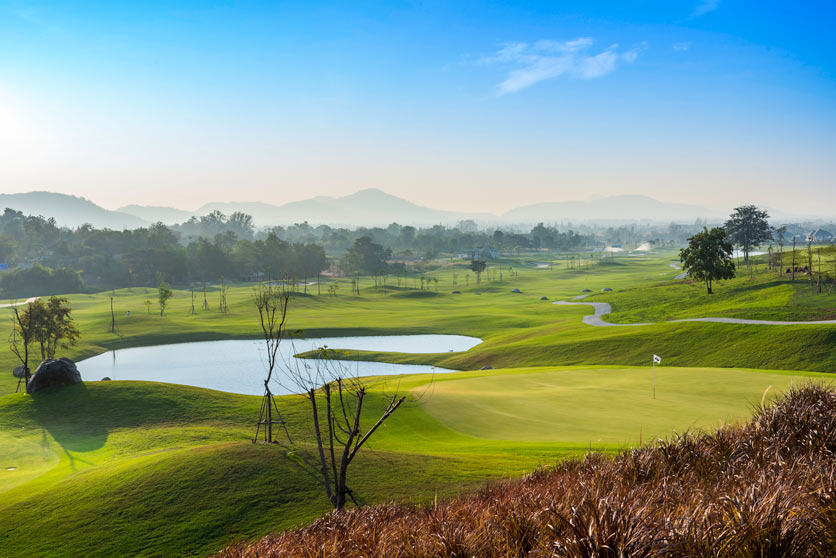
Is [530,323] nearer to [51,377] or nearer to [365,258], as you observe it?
[51,377]

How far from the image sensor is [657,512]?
6.35 m

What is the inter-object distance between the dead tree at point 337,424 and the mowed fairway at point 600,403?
4.08 meters

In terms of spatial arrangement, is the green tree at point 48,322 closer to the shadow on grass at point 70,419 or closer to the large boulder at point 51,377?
the large boulder at point 51,377

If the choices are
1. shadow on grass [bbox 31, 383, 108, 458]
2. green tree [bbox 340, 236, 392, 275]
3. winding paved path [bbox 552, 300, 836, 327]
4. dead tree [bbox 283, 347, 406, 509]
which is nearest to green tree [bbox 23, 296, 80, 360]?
shadow on grass [bbox 31, 383, 108, 458]

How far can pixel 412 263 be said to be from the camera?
655ft

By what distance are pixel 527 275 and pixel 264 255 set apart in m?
76.4

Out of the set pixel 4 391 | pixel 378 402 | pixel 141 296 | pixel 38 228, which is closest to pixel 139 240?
pixel 38 228

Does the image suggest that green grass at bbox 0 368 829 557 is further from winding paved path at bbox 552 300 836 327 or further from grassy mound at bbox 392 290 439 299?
grassy mound at bbox 392 290 439 299

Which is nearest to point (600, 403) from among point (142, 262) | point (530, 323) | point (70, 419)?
point (70, 419)

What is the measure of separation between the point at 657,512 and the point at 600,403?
2128cm

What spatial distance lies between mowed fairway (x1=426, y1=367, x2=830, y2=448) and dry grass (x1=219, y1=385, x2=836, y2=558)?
9.27 metres

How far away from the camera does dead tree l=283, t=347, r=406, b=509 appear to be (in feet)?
39.7

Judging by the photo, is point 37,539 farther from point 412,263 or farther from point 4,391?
point 412,263

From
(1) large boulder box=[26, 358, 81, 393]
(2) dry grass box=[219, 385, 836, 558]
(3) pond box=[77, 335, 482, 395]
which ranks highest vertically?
(2) dry grass box=[219, 385, 836, 558]
